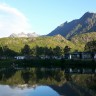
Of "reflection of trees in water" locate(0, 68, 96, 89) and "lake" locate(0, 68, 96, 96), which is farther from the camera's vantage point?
"reflection of trees in water" locate(0, 68, 96, 89)

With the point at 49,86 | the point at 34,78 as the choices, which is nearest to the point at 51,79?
the point at 34,78

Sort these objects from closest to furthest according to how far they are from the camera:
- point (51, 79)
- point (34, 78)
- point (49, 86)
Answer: point (49, 86)
point (51, 79)
point (34, 78)

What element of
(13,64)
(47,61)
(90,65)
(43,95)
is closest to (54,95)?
(43,95)

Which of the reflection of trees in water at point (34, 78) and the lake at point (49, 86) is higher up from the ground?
the reflection of trees in water at point (34, 78)

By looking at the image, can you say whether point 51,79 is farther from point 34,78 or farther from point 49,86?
point 49,86

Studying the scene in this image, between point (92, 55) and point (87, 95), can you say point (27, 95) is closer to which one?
point (87, 95)

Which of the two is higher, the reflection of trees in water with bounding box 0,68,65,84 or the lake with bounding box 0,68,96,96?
the reflection of trees in water with bounding box 0,68,65,84

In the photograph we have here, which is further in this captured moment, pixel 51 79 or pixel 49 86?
pixel 51 79

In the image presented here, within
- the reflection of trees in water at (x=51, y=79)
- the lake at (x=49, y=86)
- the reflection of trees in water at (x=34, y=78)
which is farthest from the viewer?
the reflection of trees in water at (x=34, y=78)

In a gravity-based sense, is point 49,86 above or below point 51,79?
below

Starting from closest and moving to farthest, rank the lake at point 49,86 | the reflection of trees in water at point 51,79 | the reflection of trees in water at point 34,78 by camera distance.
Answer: the lake at point 49,86 → the reflection of trees in water at point 51,79 → the reflection of trees in water at point 34,78

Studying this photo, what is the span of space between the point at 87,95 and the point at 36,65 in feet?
425

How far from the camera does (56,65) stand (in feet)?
560

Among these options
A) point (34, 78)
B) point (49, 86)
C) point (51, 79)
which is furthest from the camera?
point (34, 78)
